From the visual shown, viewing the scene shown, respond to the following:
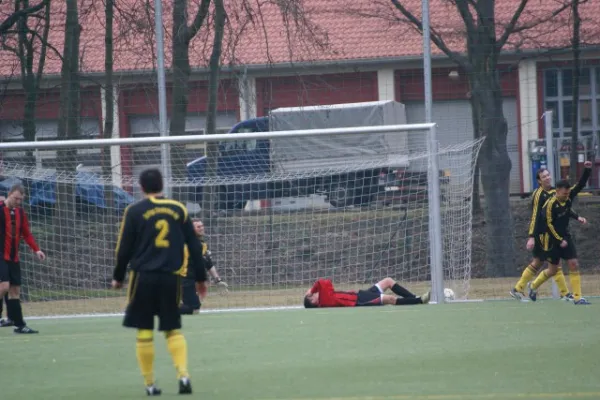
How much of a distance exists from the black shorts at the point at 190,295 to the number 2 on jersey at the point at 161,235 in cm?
737

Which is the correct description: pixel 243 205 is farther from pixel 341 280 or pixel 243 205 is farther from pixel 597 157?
pixel 597 157

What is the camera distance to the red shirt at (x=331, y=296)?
1562cm

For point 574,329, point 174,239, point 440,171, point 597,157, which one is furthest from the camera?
point 597,157

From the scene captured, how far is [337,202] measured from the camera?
17531mm

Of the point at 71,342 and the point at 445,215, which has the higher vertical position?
the point at 445,215

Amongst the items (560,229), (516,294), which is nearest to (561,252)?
(560,229)

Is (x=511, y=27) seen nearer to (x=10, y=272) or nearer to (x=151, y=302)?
(x=10, y=272)

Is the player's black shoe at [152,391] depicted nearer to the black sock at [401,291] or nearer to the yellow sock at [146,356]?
the yellow sock at [146,356]

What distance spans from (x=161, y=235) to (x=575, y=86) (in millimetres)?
11745

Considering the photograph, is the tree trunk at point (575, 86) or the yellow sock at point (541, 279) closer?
the yellow sock at point (541, 279)

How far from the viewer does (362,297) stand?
15.6 metres

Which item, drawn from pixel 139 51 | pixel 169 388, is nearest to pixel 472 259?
pixel 139 51

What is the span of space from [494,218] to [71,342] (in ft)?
27.2

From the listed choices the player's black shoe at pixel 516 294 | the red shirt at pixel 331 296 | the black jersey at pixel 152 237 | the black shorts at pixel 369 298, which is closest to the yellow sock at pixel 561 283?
the player's black shoe at pixel 516 294
